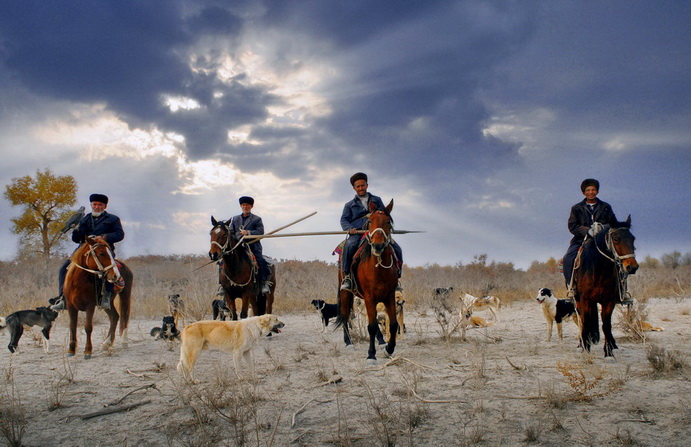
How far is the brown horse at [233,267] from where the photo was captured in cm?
945

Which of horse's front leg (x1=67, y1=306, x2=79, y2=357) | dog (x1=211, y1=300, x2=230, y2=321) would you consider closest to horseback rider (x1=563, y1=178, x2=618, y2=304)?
dog (x1=211, y1=300, x2=230, y2=321)

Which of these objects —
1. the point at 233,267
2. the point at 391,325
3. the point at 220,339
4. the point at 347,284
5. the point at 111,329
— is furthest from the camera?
the point at 233,267

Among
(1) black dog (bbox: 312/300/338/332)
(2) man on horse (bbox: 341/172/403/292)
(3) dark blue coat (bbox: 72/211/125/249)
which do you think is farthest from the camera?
(1) black dog (bbox: 312/300/338/332)

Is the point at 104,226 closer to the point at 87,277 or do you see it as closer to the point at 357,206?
the point at 87,277

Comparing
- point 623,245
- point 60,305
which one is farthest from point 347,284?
point 60,305

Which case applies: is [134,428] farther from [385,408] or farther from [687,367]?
[687,367]

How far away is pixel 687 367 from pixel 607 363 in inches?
41.1

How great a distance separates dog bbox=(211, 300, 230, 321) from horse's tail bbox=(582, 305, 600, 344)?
7494mm

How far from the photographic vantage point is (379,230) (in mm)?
6961

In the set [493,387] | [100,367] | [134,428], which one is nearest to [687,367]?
[493,387]

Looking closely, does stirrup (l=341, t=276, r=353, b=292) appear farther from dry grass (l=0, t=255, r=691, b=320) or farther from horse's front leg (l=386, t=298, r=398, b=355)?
dry grass (l=0, t=255, r=691, b=320)

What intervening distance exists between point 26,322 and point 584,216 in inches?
432

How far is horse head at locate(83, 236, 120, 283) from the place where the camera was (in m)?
8.50

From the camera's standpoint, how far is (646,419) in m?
4.40
